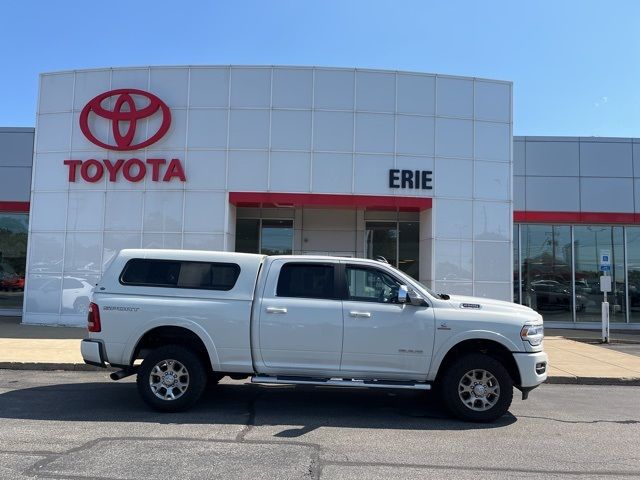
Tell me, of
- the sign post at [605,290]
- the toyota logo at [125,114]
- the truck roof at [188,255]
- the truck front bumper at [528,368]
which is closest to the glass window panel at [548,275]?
the sign post at [605,290]

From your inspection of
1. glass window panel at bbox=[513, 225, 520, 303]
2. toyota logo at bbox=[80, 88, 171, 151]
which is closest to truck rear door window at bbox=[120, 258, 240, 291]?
toyota logo at bbox=[80, 88, 171, 151]

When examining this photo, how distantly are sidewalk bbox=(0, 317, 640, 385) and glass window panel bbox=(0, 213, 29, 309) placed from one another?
541 centimetres

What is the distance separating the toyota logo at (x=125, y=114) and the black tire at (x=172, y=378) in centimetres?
1036

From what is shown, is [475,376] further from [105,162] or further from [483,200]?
[105,162]

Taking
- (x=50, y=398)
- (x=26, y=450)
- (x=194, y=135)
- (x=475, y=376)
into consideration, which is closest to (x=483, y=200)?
(x=194, y=135)

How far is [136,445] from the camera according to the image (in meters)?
5.56

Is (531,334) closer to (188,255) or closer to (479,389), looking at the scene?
(479,389)

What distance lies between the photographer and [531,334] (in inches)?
270

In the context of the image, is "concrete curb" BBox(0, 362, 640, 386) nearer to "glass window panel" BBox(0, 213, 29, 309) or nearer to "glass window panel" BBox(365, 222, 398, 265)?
"glass window panel" BBox(365, 222, 398, 265)

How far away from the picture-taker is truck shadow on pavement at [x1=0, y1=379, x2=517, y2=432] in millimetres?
6648

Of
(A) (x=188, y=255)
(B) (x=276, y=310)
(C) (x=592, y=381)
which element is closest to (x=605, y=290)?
(C) (x=592, y=381)

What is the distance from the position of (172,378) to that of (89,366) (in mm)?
3944

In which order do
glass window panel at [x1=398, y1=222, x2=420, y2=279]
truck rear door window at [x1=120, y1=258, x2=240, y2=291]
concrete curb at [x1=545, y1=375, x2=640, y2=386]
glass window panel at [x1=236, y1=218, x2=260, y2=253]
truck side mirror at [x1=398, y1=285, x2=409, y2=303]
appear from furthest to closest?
glass window panel at [x1=236, y1=218, x2=260, y2=253]
glass window panel at [x1=398, y1=222, x2=420, y2=279]
concrete curb at [x1=545, y1=375, x2=640, y2=386]
truck rear door window at [x1=120, y1=258, x2=240, y2=291]
truck side mirror at [x1=398, y1=285, x2=409, y2=303]

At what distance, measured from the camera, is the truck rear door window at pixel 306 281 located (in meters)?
7.10
